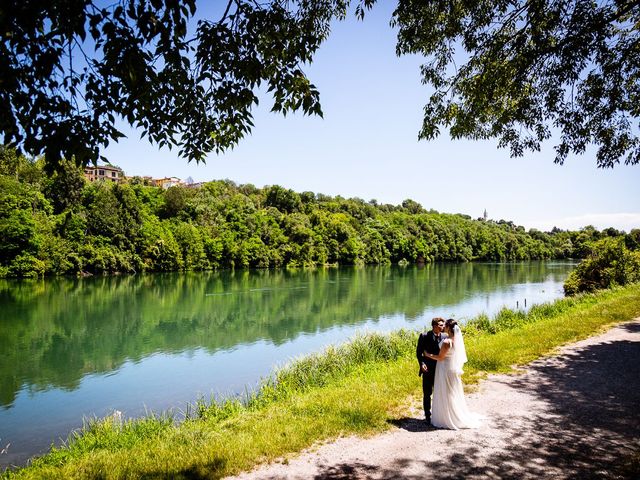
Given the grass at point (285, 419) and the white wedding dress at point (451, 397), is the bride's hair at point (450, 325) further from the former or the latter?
the grass at point (285, 419)

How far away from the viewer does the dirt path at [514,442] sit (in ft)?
16.7

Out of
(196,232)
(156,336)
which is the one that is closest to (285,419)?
(156,336)

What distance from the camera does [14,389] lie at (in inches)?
545

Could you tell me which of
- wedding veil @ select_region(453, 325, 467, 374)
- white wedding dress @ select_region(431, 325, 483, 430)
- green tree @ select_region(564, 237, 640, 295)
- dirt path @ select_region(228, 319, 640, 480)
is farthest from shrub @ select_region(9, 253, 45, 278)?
green tree @ select_region(564, 237, 640, 295)

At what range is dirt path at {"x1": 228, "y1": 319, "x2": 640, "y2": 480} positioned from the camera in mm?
5098

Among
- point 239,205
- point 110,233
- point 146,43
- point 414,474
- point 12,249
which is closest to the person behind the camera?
point 146,43

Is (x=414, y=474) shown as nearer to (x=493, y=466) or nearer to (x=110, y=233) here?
(x=493, y=466)

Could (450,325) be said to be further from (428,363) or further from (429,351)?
(428,363)

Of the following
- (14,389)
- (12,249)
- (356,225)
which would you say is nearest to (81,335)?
(14,389)

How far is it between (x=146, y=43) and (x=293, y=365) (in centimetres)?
1091

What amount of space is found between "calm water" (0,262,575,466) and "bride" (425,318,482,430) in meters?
8.51

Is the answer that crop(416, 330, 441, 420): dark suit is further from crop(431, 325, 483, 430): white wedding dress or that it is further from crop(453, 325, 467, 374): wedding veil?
crop(453, 325, 467, 374): wedding veil

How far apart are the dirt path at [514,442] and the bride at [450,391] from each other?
0.19 metres

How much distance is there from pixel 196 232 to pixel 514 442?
7299 centimetres
